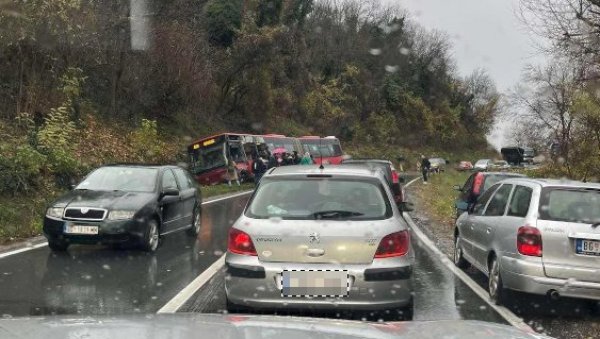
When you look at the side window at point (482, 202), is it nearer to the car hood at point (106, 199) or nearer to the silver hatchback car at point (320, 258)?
the silver hatchback car at point (320, 258)

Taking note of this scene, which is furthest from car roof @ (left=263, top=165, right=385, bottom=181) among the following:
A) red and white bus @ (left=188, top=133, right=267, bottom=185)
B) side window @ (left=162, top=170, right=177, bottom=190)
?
red and white bus @ (left=188, top=133, right=267, bottom=185)

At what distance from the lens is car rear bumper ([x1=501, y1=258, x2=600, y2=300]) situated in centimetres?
630

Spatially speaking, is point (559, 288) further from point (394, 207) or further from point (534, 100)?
point (534, 100)

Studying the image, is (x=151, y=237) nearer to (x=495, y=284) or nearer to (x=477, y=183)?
(x=495, y=284)

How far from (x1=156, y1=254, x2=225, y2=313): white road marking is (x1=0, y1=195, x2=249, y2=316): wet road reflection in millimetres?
94

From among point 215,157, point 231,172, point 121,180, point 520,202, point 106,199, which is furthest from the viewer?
point 215,157

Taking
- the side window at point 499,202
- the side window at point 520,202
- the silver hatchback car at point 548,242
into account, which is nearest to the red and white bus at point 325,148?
the side window at point 499,202

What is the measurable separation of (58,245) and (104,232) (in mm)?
1080

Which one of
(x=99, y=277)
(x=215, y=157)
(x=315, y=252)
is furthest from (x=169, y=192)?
(x=215, y=157)

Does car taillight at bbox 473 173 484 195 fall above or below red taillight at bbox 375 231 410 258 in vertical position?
below

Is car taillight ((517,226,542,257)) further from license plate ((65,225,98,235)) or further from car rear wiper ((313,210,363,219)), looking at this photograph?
license plate ((65,225,98,235))

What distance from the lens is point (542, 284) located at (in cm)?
638

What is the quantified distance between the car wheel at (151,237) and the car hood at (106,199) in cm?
40

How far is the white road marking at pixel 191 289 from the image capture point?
657 cm
